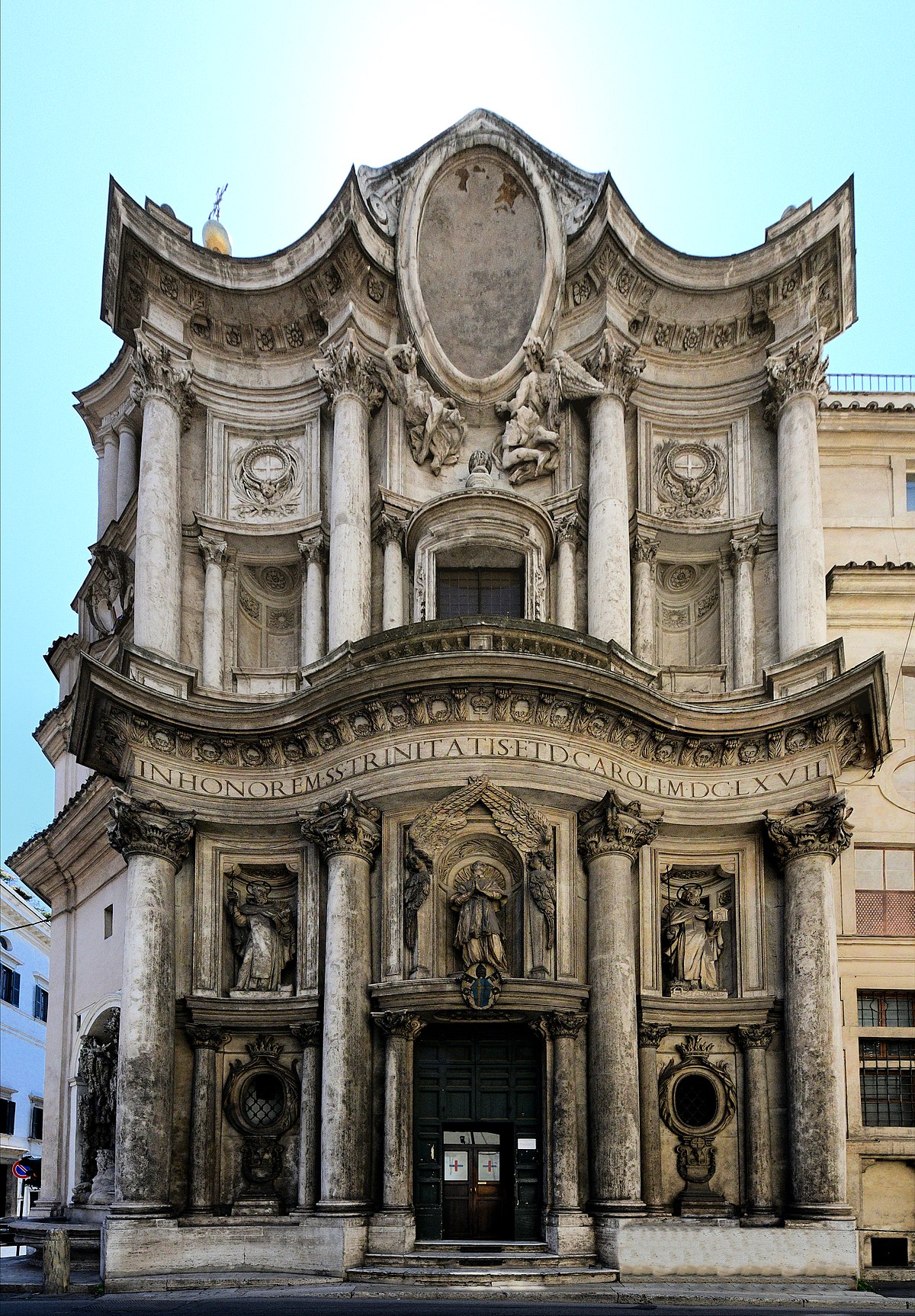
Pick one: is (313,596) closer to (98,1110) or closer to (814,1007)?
(98,1110)

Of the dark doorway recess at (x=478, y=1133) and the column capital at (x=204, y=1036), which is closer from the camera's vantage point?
the dark doorway recess at (x=478, y=1133)

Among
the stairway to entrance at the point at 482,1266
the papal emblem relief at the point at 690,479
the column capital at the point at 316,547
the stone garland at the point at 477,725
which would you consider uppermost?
the papal emblem relief at the point at 690,479

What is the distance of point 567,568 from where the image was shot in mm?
27828

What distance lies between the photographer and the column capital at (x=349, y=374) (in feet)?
92.3

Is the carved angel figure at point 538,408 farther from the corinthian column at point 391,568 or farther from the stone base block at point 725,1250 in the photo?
the stone base block at point 725,1250

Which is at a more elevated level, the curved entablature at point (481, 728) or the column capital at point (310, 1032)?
the curved entablature at point (481, 728)

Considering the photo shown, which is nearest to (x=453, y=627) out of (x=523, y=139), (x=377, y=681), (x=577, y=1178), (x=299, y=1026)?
(x=377, y=681)

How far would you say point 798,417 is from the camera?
2806cm

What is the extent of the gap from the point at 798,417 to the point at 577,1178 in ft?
50.4

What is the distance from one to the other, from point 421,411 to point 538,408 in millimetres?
2445

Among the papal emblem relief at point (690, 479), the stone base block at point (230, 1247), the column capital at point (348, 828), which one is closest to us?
the stone base block at point (230, 1247)

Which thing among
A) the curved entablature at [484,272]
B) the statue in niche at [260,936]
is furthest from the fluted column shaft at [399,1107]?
the curved entablature at [484,272]

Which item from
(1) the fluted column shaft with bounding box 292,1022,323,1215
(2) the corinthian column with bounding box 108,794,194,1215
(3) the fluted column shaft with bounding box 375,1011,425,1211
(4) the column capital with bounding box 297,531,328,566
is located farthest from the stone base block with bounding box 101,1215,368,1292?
(4) the column capital with bounding box 297,531,328,566

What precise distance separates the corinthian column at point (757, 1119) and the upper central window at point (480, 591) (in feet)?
31.4
